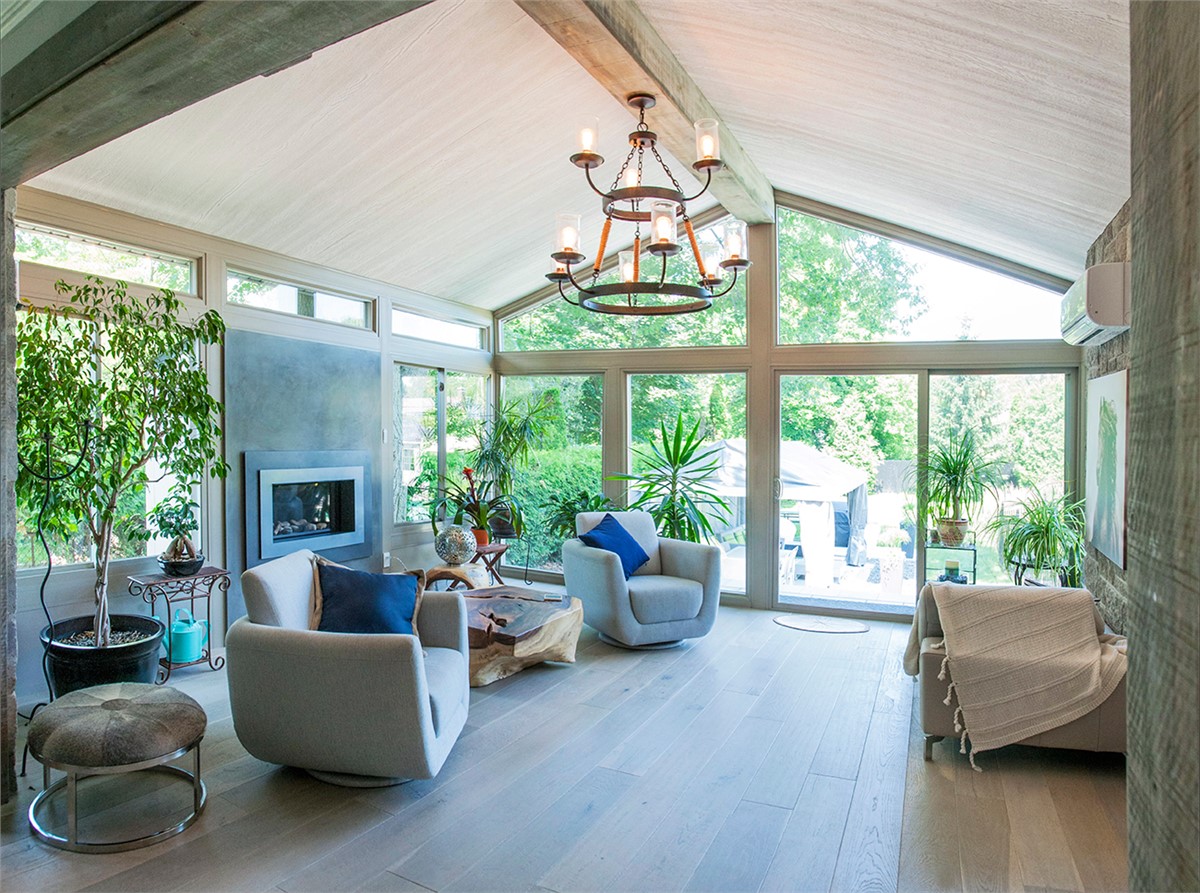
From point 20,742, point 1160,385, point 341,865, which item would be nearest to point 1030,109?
point 1160,385

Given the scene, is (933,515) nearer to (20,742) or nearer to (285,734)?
(285,734)

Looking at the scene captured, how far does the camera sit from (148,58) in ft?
7.12

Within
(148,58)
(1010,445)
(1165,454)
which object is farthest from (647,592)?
(1165,454)

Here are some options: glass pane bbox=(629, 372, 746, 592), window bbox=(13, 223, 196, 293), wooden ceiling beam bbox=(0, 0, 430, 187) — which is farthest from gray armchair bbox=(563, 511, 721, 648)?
wooden ceiling beam bbox=(0, 0, 430, 187)

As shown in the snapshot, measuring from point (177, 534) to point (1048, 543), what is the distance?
207 inches

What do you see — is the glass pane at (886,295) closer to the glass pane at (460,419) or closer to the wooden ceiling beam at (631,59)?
the wooden ceiling beam at (631,59)

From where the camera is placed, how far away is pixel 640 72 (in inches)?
143

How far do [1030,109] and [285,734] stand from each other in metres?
3.74

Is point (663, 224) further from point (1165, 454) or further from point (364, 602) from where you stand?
point (1165, 454)

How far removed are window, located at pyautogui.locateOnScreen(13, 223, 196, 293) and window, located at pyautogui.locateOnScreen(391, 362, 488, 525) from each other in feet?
6.22

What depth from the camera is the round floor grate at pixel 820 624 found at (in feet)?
18.8

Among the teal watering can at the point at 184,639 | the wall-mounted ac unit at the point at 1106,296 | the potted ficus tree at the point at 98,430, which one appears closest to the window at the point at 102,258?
the potted ficus tree at the point at 98,430

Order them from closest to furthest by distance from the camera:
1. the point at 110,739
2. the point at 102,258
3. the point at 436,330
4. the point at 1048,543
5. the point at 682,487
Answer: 1. the point at 110,739
2. the point at 102,258
3. the point at 1048,543
4. the point at 682,487
5. the point at 436,330

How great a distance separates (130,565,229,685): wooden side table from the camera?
14.1 ft
